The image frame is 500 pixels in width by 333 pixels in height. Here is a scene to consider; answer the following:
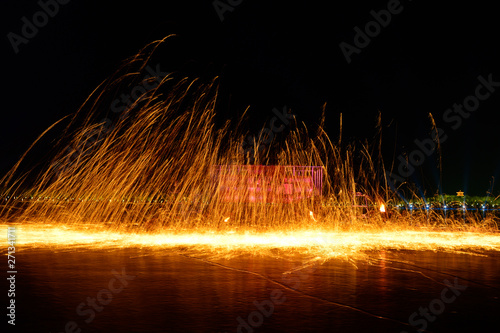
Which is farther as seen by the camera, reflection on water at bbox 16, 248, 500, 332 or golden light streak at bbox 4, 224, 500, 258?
golden light streak at bbox 4, 224, 500, 258

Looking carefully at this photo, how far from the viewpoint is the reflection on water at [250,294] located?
22.1 feet

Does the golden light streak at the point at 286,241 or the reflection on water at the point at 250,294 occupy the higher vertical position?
the golden light streak at the point at 286,241

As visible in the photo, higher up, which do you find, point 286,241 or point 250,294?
point 286,241

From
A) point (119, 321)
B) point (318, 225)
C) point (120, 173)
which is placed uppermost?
point (120, 173)

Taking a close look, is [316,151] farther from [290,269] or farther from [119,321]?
[119,321]

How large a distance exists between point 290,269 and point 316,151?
39.2 ft

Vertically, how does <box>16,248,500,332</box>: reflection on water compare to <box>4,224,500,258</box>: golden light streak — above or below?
below

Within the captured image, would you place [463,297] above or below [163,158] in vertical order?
below

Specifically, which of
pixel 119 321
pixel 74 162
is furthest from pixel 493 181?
pixel 119 321

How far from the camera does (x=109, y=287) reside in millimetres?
8969

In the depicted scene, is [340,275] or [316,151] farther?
[316,151]

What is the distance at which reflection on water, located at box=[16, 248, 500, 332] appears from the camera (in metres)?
6.73

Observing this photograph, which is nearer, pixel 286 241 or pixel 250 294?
pixel 250 294

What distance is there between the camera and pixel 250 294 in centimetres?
848
